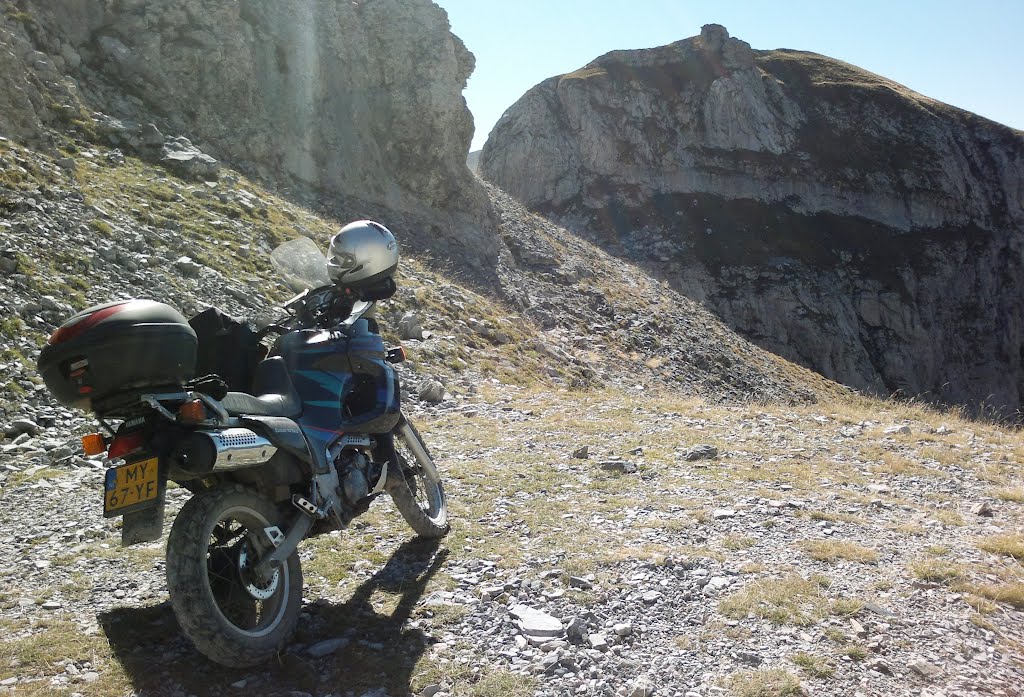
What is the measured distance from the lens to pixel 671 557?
5020 millimetres

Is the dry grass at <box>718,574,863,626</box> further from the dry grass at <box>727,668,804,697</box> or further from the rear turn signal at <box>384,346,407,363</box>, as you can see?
the rear turn signal at <box>384,346,407,363</box>

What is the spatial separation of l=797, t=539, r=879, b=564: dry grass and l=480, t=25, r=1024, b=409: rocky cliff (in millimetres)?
43769

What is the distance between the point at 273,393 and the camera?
4301mm

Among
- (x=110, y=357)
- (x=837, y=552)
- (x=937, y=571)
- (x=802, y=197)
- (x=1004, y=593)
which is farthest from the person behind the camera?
(x=802, y=197)

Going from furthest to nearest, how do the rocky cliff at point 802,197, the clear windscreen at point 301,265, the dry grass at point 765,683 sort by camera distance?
the rocky cliff at point 802,197 → the clear windscreen at point 301,265 → the dry grass at point 765,683

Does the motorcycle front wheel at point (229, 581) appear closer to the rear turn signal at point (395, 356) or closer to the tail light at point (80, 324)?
the tail light at point (80, 324)

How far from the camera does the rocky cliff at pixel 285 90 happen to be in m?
17.5

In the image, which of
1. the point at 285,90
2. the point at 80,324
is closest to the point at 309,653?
the point at 80,324

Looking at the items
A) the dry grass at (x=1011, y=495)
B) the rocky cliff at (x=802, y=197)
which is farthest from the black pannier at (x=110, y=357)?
the rocky cliff at (x=802, y=197)

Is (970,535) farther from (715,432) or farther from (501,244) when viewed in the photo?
(501,244)

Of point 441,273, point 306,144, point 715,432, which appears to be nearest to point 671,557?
point 715,432

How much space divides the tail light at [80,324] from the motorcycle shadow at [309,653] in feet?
5.40

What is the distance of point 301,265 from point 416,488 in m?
1.90

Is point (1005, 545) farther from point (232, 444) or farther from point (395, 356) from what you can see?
point (232, 444)
